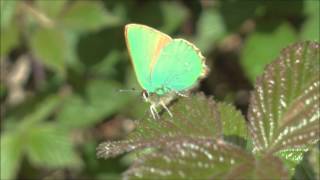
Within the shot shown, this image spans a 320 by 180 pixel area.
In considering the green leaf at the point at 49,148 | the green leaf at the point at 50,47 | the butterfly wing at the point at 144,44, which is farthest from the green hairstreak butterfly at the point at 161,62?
the green leaf at the point at 49,148

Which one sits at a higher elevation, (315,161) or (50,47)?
(50,47)

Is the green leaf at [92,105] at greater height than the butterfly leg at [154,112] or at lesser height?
greater

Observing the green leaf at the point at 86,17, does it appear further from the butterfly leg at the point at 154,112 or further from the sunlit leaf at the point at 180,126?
the sunlit leaf at the point at 180,126

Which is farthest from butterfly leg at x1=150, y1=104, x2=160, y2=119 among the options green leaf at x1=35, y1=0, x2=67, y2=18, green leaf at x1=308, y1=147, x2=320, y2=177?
green leaf at x1=35, y1=0, x2=67, y2=18

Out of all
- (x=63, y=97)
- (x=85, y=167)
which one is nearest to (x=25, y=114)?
(x=63, y=97)

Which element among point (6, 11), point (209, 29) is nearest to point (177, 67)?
point (6, 11)

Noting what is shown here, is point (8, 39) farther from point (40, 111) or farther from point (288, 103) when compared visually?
point (288, 103)

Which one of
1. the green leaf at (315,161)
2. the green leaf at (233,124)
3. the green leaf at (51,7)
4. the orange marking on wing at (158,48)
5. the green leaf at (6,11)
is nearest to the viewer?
the green leaf at (233,124)

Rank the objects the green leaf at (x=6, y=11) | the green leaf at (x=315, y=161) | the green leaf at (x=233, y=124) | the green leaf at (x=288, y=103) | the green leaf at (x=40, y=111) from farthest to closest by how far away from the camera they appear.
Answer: the green leaf at (x=40, y=111) → the green leaf at (x=6, y=11) → the green leaf at (x=315, y=161) → the green leaf at (x=233, y=124) → the green leaf at (x=288, y=103)

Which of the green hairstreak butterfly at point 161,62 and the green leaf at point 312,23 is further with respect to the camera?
the green leaf at point 312,23
